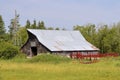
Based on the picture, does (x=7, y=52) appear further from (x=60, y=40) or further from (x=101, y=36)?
(x=101, y=36)

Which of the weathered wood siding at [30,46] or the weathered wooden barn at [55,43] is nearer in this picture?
the weathered wooden barn at [55,43]

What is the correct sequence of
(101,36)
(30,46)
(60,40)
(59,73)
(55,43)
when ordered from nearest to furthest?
(59,73)
(55,43)
(60,40)
(30,46)
(101,36)

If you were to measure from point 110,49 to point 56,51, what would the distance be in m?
23.1

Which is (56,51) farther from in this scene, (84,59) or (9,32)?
(9,32)

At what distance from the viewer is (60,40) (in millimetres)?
58969

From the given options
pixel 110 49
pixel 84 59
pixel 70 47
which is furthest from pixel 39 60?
pixel 110 49

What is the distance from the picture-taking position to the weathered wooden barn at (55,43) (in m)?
56.2

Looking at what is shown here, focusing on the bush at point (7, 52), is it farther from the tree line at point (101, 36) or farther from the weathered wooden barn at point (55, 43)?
the tree line at point (101, 36)

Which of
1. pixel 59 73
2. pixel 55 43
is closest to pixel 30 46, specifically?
pixel 55 43

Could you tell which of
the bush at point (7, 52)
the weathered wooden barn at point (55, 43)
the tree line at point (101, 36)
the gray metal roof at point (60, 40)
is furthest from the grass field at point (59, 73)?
the tree line at point (101, 36)

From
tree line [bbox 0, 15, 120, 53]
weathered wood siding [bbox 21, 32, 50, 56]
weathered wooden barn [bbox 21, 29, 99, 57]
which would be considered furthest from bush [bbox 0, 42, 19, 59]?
tree line [bbox 0, 15, 120, 53]

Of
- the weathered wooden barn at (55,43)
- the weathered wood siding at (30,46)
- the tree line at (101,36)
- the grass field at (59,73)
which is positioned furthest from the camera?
the tree line at (101,36)

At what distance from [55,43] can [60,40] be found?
75.0 inches

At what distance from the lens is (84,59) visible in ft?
147
